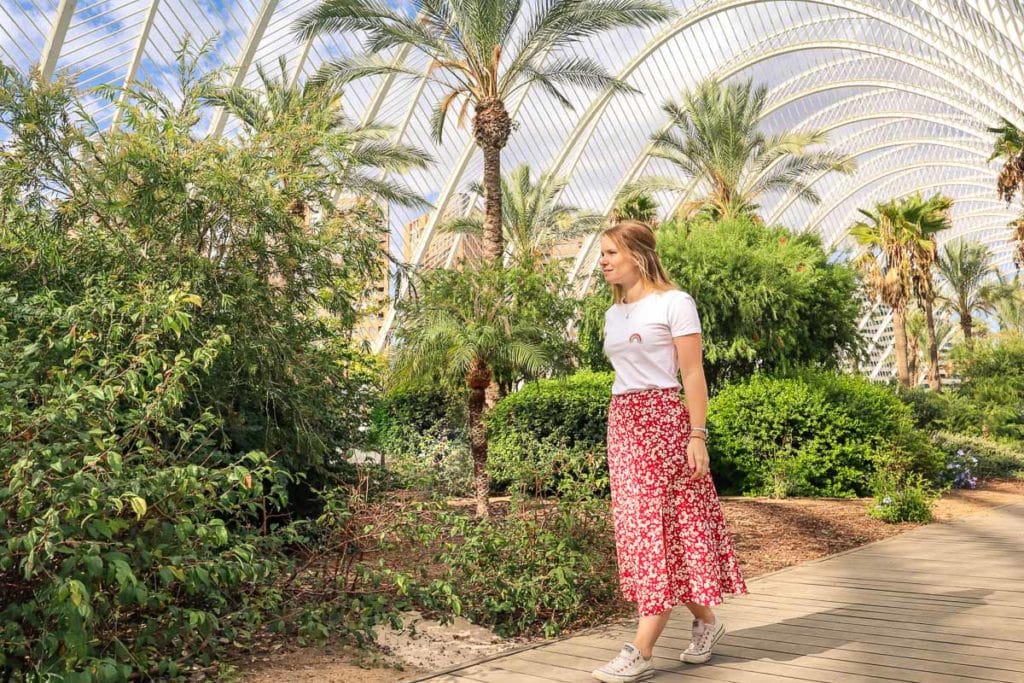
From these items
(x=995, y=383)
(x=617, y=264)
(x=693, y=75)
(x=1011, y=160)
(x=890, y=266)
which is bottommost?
(x=617, y=264)

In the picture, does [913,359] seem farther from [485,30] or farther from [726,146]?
[485,30]

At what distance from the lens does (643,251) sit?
4086mm

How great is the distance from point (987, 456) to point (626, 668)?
51.0ft

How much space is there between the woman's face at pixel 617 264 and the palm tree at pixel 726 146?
2056 cm

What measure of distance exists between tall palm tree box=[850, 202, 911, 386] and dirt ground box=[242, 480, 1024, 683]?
11.7 metres

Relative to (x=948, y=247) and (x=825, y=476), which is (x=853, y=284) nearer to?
(x=825, y=476)

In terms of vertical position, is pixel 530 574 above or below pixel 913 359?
below

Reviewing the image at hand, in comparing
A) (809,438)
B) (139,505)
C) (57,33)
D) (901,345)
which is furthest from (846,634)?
(901,345)

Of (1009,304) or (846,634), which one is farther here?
(1009,304)

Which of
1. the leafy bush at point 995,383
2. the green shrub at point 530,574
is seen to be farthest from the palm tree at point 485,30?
the leafy bush at point 995,383

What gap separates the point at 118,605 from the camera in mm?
3674

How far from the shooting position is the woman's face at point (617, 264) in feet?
13.3

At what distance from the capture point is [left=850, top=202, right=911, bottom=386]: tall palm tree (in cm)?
2536

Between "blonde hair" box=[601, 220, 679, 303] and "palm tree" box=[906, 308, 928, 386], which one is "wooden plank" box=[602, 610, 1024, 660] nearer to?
"blonde hair" box=[601, 220, 679, 303]
